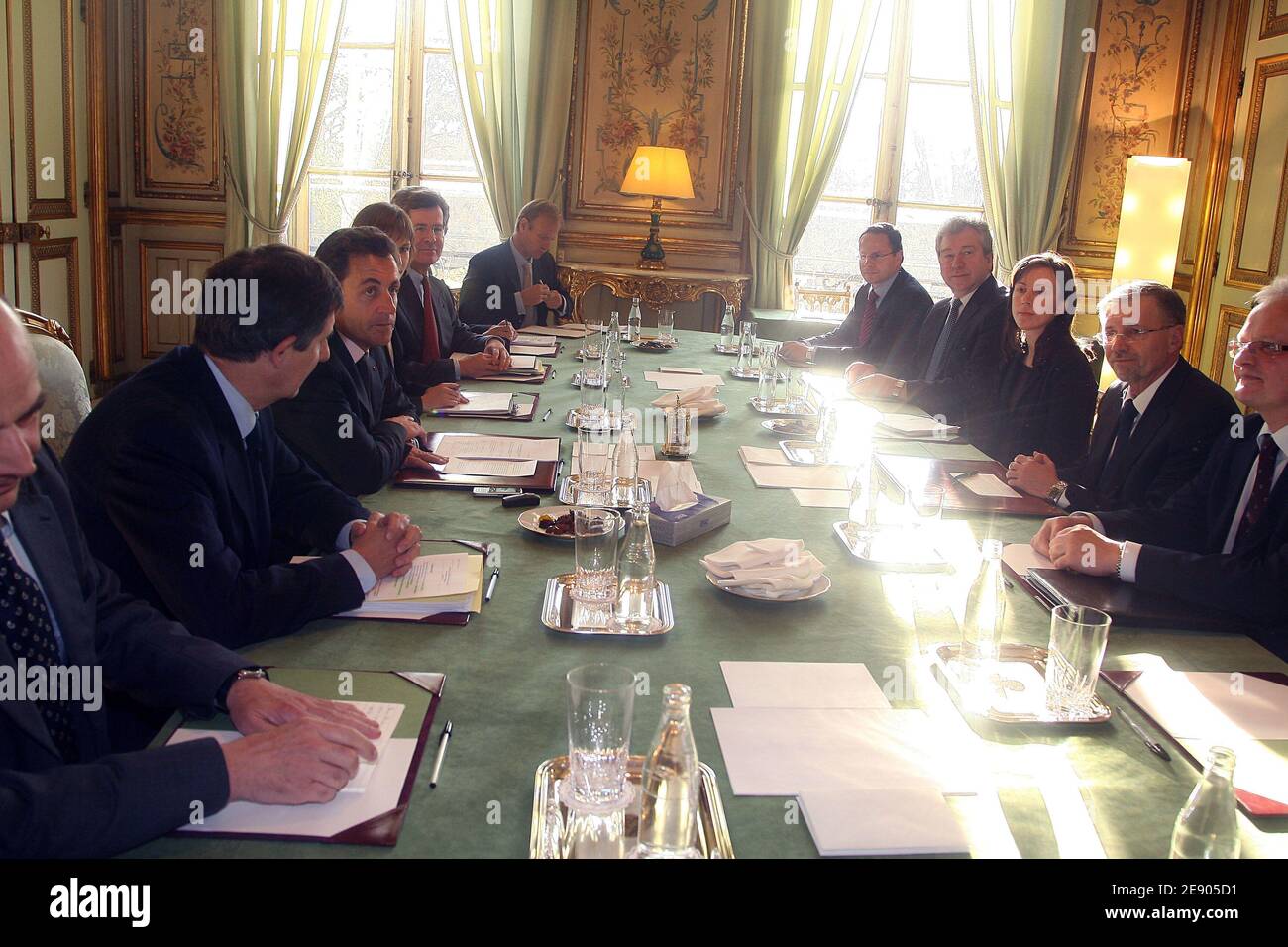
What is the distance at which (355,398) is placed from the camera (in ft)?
9.47

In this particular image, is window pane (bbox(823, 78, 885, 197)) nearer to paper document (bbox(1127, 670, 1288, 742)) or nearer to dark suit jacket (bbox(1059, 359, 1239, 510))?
dark suit jacket (bbox(1059, 359, 1239, 510))

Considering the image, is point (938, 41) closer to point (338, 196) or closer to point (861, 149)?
point (861, 149)

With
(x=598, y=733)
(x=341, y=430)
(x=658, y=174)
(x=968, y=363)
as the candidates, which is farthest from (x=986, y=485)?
(x=658, y=174)

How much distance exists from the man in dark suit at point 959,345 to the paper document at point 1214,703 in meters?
2.31

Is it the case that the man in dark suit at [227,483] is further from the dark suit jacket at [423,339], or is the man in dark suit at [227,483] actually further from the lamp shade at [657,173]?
the lamp shade at [657,173]

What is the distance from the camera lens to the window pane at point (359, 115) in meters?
6.89

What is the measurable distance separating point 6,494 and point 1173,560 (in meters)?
1.86

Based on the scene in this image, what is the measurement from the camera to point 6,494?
133 centimetres

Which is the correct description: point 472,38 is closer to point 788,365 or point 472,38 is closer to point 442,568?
point 788,365

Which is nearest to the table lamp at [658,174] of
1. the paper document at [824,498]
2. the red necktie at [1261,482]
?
the paper document at [824,498]

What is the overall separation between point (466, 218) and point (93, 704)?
5816 mm

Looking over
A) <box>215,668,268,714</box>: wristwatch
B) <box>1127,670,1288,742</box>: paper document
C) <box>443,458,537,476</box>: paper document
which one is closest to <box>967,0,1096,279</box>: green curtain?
<box>443,458,537,476</box>: paper document

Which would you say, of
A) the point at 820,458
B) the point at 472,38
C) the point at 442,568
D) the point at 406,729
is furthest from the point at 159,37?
the point at 406,729
